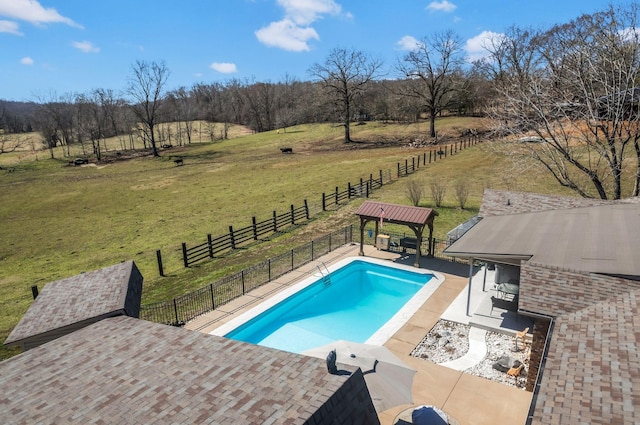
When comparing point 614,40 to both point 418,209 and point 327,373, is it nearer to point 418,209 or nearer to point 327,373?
point 418,209

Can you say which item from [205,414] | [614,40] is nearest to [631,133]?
[614,40]

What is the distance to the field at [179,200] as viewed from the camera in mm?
22844

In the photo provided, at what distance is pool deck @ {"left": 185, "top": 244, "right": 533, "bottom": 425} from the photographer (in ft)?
32.4

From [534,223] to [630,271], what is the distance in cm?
593

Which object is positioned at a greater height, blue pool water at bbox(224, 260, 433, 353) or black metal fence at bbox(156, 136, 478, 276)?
black metal fence at bbox(156, 136, 478, 276)

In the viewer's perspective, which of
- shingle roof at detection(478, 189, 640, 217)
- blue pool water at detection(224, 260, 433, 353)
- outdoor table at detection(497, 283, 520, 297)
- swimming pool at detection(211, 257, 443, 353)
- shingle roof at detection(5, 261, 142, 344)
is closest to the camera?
shingle roof at detection(5, 261, 142, 344)

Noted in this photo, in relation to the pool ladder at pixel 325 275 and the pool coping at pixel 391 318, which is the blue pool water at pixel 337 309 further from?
the pool coping at pixel 391 318

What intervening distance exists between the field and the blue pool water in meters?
5.00

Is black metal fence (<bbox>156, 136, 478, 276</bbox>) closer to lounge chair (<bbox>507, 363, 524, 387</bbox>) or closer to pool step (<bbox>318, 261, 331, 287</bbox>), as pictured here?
pool step (<bbox>318, 261, 331, 287</bbox>)

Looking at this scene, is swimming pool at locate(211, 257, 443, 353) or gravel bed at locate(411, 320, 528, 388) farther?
swimming pool at locate(211, 257, 443, 353)

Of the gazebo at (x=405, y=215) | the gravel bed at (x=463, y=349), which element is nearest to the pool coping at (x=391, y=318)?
the gravel bed at (x=463, y=349)

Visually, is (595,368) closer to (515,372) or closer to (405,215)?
(515,372)

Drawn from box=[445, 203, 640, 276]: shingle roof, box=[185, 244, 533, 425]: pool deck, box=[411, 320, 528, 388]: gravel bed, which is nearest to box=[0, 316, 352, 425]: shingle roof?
box=[185, 244, 533, 425]: pool deck

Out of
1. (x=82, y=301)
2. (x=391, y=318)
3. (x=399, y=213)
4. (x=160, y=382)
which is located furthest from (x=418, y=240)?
(x=160, y=382)
